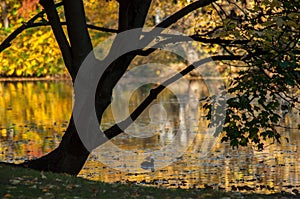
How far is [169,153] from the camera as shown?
16359 mm

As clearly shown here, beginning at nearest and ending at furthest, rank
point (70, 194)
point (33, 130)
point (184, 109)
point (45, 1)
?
1. point (70, 194)
2. point (45, 1)
3. point (33, 130)
4. point (184, 109)

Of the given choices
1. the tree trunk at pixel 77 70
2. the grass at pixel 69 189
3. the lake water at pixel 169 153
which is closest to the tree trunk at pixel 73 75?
the tree trunk at pixel 77 70

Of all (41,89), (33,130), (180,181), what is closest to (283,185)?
(180,181)

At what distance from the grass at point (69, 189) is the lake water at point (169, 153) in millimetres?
2399

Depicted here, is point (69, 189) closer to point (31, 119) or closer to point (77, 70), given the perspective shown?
point (77, 70)

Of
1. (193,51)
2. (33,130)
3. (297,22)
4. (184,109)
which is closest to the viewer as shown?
(297,22)

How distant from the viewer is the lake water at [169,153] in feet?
42.9

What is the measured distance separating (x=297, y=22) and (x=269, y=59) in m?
0.68

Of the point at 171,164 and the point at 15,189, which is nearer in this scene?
the point at 15,189

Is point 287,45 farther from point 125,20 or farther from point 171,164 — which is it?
point 171,164

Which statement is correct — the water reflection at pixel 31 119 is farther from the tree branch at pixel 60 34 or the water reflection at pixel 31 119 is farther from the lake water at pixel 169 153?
the tree branch at pixel 60 34

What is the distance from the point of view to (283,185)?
12.5 meters

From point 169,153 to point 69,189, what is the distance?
7.63m

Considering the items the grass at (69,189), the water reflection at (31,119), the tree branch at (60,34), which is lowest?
the grass at (69,189)
